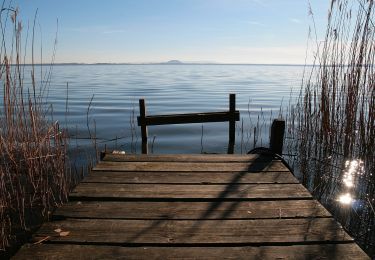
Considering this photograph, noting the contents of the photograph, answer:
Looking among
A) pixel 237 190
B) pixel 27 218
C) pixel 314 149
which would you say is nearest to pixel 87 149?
pixel 27 218

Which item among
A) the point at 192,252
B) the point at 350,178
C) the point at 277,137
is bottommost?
the point at 350,178

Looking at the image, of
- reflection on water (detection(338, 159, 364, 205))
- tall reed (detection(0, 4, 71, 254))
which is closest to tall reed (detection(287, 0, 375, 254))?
reflection on water (detection(338, 159, 364, 205))

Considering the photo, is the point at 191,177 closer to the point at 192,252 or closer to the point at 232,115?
the point at 192,252

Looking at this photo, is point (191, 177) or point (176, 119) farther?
point (176, 119)

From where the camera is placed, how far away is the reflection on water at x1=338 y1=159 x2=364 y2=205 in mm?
4746

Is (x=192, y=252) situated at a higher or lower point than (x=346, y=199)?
higher

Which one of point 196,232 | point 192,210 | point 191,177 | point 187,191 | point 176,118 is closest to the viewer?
point 196,232

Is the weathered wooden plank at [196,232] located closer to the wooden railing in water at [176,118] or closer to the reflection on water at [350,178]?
the reflection on water at [350,178]

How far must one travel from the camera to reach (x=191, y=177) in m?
3.54

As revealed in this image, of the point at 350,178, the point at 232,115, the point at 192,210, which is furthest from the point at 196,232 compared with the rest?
the point at 350,178

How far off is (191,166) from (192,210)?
1272 mm

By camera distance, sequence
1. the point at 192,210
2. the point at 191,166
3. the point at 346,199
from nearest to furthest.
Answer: the point at 192,210 → the point at 191,166 → the point at 346,199

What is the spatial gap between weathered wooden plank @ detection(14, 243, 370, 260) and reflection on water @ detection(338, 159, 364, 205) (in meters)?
2.84

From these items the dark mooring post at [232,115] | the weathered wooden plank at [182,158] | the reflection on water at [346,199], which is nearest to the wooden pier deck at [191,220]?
the weathered wooden plank at [182,158]
